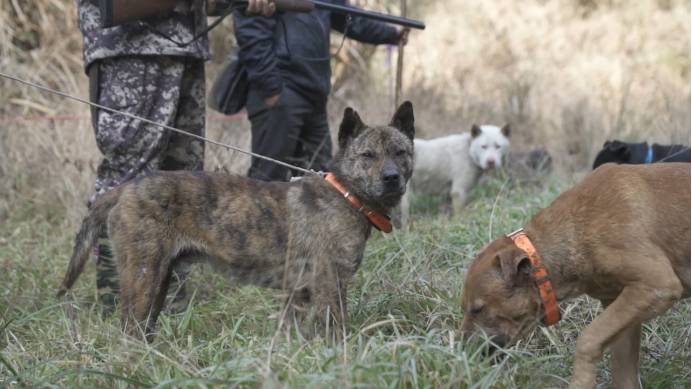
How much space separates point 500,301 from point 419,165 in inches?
220

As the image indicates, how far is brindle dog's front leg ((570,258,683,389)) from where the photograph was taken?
9.82 feet

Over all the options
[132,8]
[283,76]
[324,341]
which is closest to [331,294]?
[324,341]

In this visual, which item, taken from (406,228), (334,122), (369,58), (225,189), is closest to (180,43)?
(225,189)

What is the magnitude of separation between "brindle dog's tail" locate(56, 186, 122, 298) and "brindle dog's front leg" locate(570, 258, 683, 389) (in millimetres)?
2566

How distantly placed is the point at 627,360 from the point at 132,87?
332 centimetres

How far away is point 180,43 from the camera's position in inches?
178

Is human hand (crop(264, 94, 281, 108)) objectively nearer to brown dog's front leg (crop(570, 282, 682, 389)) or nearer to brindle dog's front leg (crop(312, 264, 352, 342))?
brindle dog's front leg (crop(312, 264, 352, 342))

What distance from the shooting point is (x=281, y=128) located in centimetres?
577

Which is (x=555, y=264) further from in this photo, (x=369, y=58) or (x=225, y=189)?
(x=369, y=58)

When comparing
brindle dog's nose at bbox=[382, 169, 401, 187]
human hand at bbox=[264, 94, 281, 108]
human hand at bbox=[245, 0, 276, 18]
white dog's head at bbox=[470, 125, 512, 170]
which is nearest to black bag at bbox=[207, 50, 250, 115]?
human hand at bbox=[264, 94, 281, 108]

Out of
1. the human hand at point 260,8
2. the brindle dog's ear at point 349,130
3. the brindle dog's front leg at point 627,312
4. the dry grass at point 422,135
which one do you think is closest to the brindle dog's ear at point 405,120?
the brindle dog's ear at point 349,130

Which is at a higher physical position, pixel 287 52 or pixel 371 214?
pixel 287 52

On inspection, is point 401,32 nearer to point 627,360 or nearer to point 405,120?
point 405,120

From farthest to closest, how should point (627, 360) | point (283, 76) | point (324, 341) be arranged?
point (283, 76) → point (324, 341) → point (627, 360)
